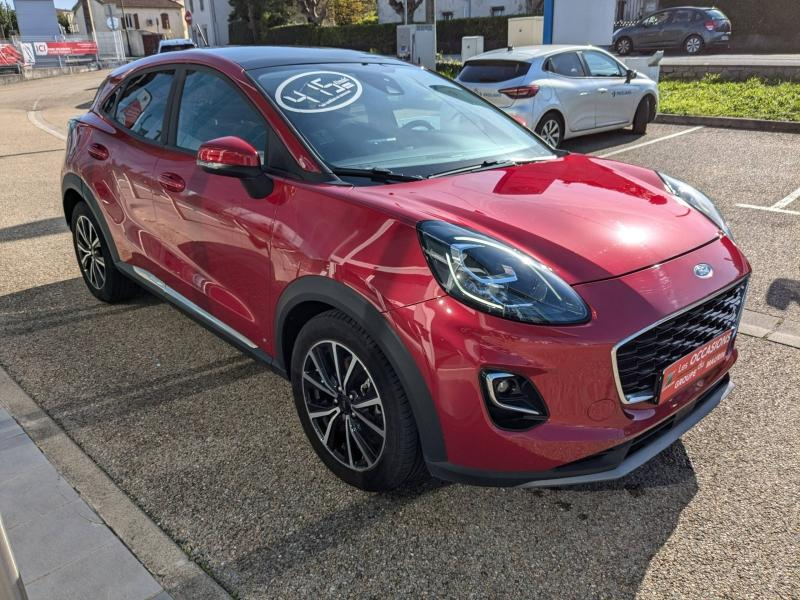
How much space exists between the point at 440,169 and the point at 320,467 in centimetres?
140

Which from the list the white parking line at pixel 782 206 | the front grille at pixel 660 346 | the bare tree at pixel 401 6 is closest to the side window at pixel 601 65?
the white parking line at pixel 782 206

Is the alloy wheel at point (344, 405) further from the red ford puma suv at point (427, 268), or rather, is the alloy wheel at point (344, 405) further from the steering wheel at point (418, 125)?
the steering wheel at point (418, 125)

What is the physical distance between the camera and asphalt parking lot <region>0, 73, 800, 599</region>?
2.29 m

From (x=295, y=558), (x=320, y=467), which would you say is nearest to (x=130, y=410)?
(x=320, y=467)

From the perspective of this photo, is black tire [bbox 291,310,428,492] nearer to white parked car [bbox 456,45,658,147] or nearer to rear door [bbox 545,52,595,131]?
white parked car [bbox 456,45,658,147]

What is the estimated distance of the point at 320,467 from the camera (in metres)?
2.90

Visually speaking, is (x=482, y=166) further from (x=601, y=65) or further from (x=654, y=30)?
(x=654, y=30)

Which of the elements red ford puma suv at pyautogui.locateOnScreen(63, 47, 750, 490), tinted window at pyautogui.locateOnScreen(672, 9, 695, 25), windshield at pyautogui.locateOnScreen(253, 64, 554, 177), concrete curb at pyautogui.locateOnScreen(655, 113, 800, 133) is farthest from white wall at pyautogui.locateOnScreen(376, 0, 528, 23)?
red ford puma suv at pyautogui.locateOnScreen(63, 47, 750, 490)

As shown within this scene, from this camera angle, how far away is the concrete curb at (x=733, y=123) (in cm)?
1034

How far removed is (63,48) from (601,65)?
120 ft

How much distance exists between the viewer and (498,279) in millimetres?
2203

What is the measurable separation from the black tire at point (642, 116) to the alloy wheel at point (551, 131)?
1.92 metres

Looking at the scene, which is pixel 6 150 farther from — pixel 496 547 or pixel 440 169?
pixel 496 547

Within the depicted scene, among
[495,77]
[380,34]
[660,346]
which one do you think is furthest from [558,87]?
[380,34]
